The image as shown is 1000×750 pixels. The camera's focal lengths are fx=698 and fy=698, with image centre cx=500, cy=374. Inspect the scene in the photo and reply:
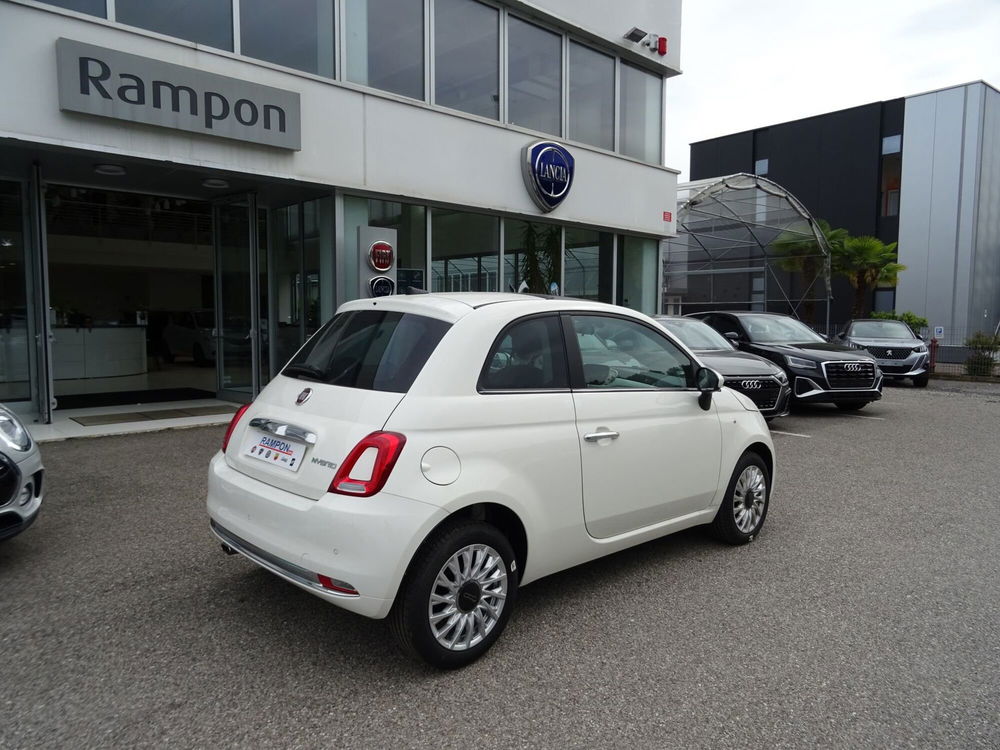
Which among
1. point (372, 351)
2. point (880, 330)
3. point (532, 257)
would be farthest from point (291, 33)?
point (880, 330)

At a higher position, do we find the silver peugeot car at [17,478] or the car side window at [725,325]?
the car side window at [725,325]

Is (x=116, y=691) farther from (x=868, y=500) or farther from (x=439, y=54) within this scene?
(x=439, y=54)

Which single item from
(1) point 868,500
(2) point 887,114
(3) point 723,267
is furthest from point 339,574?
(2) point 887,114

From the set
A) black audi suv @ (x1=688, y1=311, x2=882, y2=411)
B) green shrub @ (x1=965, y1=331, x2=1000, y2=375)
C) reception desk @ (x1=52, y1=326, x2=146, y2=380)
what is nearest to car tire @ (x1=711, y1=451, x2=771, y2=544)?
black audi suv @ (x1=688, y1=311, x2=882, y2=411)

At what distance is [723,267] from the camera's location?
28.3 m

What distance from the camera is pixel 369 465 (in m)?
2.85

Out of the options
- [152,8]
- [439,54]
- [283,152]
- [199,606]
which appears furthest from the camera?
[439,54]

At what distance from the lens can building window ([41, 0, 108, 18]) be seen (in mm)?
7465

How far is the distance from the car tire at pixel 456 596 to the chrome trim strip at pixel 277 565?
27cm

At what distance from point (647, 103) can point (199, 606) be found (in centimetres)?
1384

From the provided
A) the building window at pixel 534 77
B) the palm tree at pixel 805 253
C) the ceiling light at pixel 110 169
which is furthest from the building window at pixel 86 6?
the palm tree at pixel 805 253

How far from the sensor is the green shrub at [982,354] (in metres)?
17.7

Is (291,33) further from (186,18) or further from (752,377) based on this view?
(752,377)

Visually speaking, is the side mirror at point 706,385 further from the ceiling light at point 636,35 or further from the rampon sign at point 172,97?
the ceiling light at point 636,35
